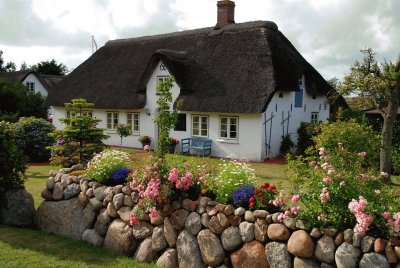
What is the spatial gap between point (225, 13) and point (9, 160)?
722 inches

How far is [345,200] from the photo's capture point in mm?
5016

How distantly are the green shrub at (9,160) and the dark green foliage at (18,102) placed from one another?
21.4 meters

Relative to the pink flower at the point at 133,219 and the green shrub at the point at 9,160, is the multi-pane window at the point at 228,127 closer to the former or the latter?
the green shrub at the point at 9,160

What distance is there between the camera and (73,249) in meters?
7.01

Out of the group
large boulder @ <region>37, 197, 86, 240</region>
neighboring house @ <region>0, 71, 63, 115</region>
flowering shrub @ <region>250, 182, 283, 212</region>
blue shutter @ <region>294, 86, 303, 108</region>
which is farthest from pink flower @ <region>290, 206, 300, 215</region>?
neighboring house @ <region>0, 71, 63, 115</region>

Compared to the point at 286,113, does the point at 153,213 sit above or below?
below

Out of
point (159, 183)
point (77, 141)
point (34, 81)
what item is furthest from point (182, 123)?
point (34, 81)

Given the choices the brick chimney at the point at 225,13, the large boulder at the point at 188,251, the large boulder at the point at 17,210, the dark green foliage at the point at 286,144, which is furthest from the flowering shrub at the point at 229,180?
the brick chimney at the point at 225,13

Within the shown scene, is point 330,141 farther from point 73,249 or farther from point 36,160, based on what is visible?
point 36,160

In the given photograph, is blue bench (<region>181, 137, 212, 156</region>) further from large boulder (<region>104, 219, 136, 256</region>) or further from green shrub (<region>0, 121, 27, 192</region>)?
large boulder (<region>104, 219, 136, 256</region>)

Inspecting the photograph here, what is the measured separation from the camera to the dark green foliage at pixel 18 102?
3039 centimetres

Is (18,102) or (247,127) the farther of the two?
(18,102)

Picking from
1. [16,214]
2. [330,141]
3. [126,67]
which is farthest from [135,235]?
[126,67]

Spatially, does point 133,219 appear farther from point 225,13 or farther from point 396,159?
point 225,13
